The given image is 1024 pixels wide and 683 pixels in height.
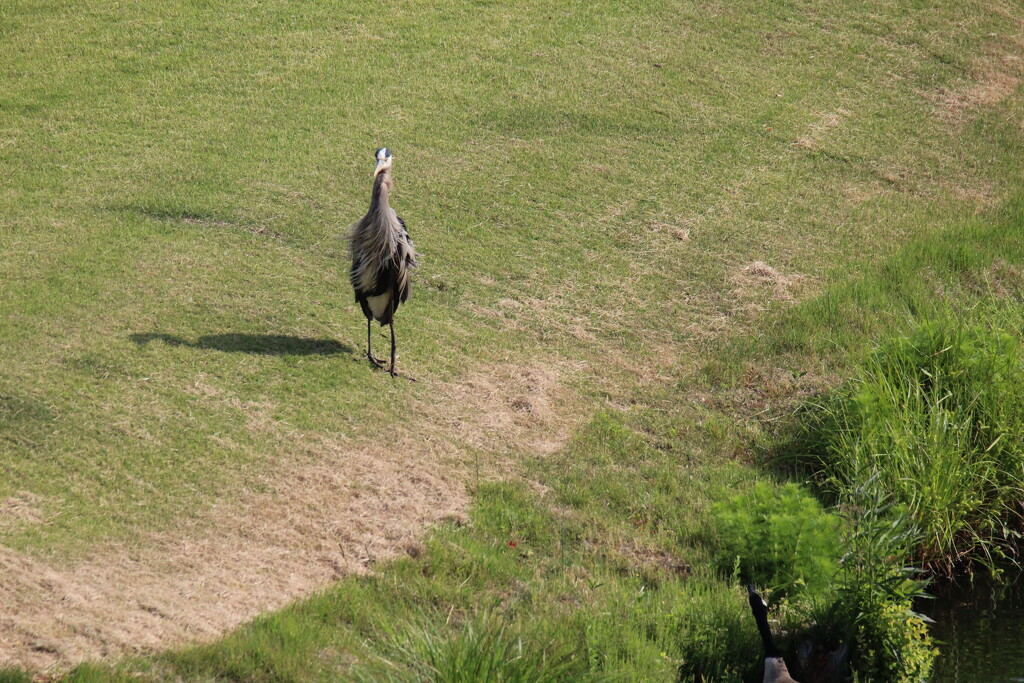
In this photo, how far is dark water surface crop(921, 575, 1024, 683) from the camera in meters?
5.76

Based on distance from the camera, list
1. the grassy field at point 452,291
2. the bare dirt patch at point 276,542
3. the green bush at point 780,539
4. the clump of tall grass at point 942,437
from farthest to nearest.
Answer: the clump of tall grass at point 942,437, the green bush at point 780,539, the grassy field at point 452,291, the bare dirt patch at point 276,542

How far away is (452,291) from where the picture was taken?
348 inches

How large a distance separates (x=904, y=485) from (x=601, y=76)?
283 inches

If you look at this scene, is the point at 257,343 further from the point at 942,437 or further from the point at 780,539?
the point at 942,437

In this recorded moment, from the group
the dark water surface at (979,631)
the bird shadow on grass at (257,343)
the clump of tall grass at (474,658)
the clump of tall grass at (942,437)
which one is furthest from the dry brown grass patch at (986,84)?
the clump of tall grass at (474,658)

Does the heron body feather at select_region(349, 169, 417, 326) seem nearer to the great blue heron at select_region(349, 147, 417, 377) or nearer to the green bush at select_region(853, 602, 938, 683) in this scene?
the great blue heron at select_region(349, 147, 417, 377)

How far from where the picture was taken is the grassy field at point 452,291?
548 cm

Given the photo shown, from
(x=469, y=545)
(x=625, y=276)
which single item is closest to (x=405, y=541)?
(x=469, y=545)

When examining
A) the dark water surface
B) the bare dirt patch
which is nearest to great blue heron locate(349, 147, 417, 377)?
the bare dirt patch

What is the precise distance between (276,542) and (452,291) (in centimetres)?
352

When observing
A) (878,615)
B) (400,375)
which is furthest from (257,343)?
(878,615)

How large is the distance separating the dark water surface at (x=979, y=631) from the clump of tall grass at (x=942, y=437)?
21 centimetres

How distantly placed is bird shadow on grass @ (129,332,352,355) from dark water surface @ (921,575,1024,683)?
4.29 meters

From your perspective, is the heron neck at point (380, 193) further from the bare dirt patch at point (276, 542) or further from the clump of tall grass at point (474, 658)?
the clump of tall grass at point (474, 658)
